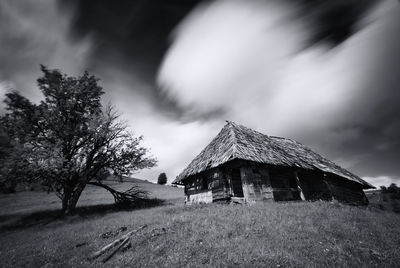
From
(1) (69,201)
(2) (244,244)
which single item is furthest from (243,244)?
(1) (69,201)

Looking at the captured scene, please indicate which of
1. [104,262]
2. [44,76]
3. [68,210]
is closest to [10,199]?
[68,210]

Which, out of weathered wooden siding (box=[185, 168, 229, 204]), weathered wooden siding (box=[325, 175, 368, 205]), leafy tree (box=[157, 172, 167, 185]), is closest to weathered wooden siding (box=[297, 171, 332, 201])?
weathered wooden siding (box=[325, 175, 368, 205])

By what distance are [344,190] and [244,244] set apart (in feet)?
65.2

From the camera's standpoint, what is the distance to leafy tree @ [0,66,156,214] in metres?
13.1

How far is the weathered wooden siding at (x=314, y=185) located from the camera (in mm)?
15750

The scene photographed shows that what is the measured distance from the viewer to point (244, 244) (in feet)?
17.5

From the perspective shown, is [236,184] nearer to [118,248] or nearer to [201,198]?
[201,198]

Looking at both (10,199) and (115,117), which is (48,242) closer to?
(115,117)

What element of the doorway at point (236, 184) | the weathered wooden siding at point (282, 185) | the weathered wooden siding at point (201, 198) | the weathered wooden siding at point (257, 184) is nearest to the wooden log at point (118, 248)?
the weathered wooden siding at point (257, 184)

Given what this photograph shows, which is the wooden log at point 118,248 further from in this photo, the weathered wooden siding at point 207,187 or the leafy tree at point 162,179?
the leafy tree at point 162,179

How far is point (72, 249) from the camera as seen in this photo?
6633mm

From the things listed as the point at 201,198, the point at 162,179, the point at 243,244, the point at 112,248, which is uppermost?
the point at 162,179

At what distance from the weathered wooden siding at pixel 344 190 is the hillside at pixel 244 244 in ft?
33.4

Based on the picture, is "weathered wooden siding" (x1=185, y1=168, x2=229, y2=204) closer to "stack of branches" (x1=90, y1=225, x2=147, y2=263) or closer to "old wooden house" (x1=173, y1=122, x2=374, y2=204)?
"old wooden house" (x1=173, y1=122, x2=374, y2=204)
